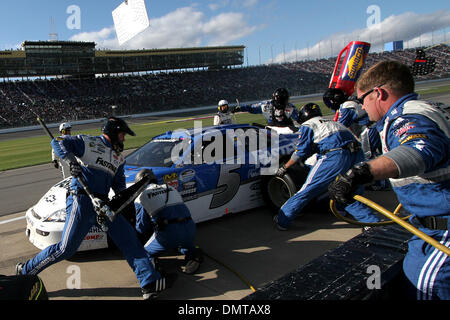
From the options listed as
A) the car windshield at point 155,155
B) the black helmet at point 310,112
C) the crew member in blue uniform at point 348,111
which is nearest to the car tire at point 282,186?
the black helmet at point 310,112

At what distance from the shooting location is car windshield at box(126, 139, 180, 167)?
4.86m

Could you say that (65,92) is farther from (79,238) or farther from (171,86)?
(79,238)

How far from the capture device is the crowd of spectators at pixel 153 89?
43578 mm

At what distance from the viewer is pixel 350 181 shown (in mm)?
1723

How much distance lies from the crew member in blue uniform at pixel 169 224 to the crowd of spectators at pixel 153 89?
128 ft

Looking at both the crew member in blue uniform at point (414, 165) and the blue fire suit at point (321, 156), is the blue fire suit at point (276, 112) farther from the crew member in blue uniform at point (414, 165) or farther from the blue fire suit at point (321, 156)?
the crew member in blue uniform at point (414, 165)

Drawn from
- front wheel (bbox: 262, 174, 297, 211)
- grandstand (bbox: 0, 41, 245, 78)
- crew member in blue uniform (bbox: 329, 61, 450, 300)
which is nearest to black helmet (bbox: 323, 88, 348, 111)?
front wheel (bbox: 262, 174, 297, 211)

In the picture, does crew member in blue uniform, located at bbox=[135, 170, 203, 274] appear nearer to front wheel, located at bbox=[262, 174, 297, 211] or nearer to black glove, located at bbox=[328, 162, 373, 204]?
front wheel, located at bbox=[262, 174, 297, 211]

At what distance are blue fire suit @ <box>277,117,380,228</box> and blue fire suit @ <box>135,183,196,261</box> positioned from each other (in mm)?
1499

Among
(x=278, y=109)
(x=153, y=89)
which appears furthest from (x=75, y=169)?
(x=153, y=89)

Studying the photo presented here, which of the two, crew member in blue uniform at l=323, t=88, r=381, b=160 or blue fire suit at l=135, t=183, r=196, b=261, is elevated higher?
crew member in blue uniform at l=323, t=88, r=381, b=160

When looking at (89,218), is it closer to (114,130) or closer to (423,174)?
(114,130)

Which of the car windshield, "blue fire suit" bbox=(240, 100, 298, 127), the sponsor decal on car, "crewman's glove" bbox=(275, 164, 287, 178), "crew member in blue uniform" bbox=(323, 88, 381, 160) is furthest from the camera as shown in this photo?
"blue fire suit" bbox=(240, 100, 298, 127)

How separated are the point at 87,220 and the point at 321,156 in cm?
302
